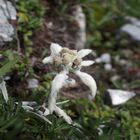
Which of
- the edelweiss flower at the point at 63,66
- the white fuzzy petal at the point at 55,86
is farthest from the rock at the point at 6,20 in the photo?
the white fuzzy petal at the point at 55,86

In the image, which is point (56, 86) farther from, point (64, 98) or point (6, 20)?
point (6, 20)

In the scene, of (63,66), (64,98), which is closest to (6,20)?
(64,98)

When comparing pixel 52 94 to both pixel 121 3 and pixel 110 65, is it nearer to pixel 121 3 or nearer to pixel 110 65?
pixel 110 65

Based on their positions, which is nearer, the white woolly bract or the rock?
the white woolly bract

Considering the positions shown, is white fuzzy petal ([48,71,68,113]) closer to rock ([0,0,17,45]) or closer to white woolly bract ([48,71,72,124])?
white woolly bract ([48,71,72,124])

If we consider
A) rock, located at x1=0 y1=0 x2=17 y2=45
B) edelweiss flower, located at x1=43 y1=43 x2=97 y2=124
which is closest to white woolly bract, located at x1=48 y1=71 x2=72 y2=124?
edelweiss flower, located at x1=43 y1=43 x2=97 y2=124

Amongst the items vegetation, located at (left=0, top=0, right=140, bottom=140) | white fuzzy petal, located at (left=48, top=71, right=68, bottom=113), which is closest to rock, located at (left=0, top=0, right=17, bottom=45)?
vegetation, located at (left=0, top=0, right=140, bottom=140)

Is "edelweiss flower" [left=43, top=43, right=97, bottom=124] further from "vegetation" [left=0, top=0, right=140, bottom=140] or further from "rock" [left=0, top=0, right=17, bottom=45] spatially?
"rock" [left=0, top=0, right=17, bottom=45]

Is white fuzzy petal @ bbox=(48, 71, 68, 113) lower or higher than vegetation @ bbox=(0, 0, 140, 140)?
higher
